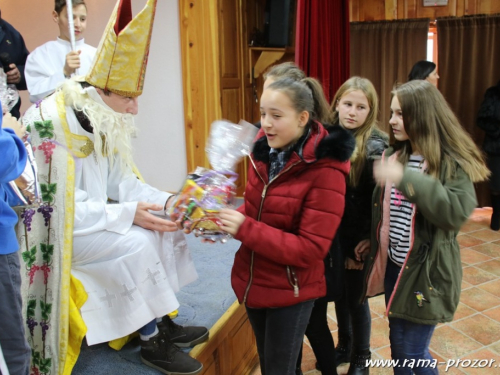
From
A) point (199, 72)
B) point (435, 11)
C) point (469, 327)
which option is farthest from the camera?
point (435, 11)

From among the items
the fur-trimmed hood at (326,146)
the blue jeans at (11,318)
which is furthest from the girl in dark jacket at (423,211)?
the blue jeans at (11,318)

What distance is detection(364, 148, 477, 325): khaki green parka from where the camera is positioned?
1.40 meters

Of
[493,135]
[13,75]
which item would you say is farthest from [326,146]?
[493,135]

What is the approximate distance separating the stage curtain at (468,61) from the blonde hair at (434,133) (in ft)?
12.2

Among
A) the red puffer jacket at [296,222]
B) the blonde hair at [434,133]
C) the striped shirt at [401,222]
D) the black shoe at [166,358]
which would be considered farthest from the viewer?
the black shoe at [166,358]

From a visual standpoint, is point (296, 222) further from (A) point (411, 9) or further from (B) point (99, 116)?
(A) point (411, 9)

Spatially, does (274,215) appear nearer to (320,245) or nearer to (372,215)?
(320,245)

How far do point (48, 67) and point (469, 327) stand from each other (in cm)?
290

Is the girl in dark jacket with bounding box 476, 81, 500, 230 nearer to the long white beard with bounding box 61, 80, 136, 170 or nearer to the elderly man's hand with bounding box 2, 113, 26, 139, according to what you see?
the long white beard with bounding box 61, 80, 136, 170

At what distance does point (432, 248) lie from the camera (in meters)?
1.52

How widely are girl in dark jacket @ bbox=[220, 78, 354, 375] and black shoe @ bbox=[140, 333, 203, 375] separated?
334 millimetres

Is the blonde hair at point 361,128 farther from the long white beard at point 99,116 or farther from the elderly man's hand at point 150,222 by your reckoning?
the long white beard at point 99,116

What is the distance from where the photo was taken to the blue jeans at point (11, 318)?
1182 millimetres

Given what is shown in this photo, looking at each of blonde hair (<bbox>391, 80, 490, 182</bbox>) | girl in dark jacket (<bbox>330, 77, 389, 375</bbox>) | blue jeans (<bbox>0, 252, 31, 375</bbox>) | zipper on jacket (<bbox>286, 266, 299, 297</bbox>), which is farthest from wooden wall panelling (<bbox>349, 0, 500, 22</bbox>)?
blue jeans (<bbox>0, 252, 31, 375</bbox>)
